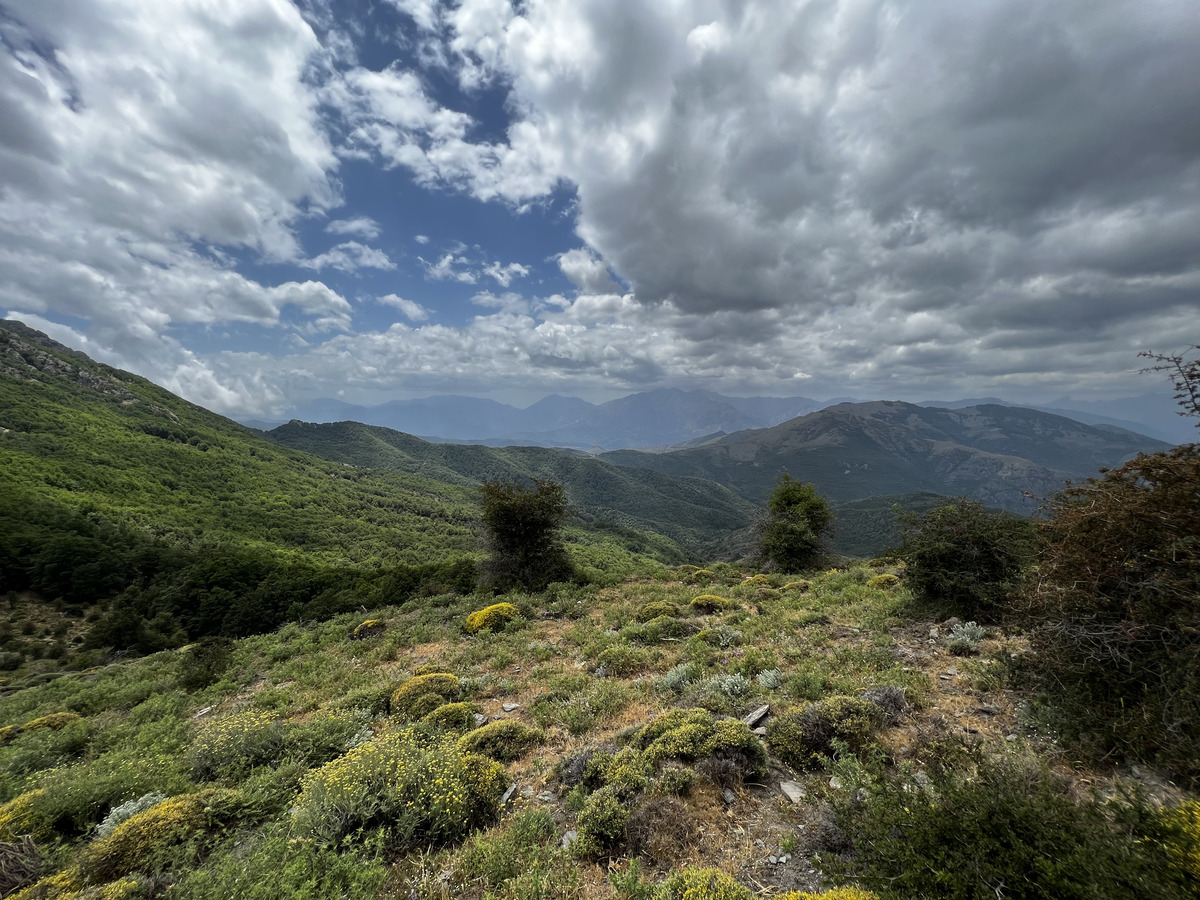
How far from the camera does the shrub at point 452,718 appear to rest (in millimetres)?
7856

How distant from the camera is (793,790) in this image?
520 centimetres

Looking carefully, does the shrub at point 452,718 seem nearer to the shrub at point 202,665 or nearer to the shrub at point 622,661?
the shrub at point 622,661

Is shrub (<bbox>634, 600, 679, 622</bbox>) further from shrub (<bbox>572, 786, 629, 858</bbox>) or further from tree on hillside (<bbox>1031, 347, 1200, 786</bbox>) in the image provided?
tree on hillside (<bbox>1031, 347, 1200, 786</bbox>)

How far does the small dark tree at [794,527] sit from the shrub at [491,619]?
1557cm

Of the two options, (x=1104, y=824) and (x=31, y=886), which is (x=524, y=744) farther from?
(x=1104, y=824)

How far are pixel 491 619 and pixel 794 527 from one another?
17.2 m

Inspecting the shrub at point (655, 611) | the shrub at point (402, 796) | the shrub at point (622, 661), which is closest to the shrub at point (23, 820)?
the shrub at point (402, 796)

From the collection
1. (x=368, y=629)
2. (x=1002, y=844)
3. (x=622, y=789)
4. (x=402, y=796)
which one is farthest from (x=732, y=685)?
(x=368, y=629)

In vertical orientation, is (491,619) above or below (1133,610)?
below

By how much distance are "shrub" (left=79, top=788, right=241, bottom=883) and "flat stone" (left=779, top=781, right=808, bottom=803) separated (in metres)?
7.32

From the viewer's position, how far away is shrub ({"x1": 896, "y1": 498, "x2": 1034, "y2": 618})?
9.93 meters

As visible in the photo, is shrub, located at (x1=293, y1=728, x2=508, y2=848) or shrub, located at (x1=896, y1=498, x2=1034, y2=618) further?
shrub, located at (x1=896, y1=498, x2=1034, y2=618)

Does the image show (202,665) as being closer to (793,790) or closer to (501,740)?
(501,740)

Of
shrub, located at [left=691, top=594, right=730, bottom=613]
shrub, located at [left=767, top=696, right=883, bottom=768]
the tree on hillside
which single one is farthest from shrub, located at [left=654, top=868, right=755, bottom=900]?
shrub, located at [left=691, top=594, right=730, bottom=613]
